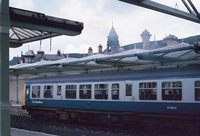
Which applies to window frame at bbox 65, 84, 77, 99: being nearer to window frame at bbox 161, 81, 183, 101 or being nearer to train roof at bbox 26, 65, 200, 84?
train roof at bbox 26, 65, 200, 84

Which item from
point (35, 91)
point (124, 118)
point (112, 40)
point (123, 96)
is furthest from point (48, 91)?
point (112, 40)

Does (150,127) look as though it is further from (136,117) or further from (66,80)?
(66,80)

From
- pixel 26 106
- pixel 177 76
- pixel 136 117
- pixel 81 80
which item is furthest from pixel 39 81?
pixel 177 76

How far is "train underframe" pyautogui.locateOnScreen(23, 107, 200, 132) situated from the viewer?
40.8ft

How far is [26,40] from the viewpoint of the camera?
10523mm

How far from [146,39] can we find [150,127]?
154 ft

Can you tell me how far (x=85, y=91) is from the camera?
16.3 m

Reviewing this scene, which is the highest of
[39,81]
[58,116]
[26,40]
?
[26,40]

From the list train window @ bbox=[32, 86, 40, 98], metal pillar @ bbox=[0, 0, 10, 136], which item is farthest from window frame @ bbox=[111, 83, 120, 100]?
metal pillar @ bbox=[0, 0, 10, 136]

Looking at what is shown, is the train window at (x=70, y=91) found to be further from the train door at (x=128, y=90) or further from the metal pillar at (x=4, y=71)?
the metal pillar at (x=4, y=71)

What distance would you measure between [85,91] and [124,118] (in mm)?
3355

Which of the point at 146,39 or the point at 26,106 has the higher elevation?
the point at 146,39

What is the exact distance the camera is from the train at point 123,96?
12312 mm

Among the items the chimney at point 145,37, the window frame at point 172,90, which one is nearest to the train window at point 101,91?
the window frame at point 172,90
